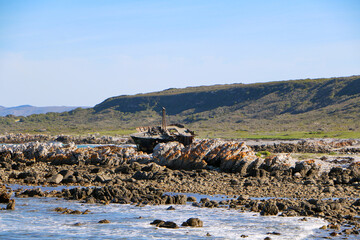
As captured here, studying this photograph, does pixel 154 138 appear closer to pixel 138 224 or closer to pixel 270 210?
pixel 270 210

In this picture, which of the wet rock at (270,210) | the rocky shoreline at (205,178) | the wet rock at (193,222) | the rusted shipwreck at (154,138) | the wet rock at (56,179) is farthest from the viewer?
the rusted shipwreck at (154,138)

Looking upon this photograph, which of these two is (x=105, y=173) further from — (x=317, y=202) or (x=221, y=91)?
(x=221, y=91)

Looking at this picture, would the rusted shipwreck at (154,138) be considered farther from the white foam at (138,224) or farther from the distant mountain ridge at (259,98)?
the distant mountain ridge at (259,98)

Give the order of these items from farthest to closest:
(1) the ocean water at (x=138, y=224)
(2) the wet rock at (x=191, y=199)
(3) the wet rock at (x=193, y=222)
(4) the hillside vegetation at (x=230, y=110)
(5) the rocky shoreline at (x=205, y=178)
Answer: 1. (4) the hillside vegetation at (x=230, y=110)
2. (2) the wet rock at (x=191, y=199)
3. (5) the rocky shoreline at (x=205, y=178)
4. (3) the wet rock at (x=193, y=222)
5. (1) the ocean water at (x=138, y=224)

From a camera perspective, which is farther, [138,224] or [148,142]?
[148,142]

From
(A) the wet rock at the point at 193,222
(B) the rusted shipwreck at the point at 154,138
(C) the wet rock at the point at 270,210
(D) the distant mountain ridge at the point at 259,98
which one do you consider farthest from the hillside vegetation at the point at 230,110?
(A) the wet rock at the point at 193,222

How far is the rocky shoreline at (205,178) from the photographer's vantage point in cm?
1961

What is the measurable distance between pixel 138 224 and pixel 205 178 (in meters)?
10.4

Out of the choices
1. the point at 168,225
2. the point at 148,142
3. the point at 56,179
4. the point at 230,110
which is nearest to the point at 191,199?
the point at 168,225

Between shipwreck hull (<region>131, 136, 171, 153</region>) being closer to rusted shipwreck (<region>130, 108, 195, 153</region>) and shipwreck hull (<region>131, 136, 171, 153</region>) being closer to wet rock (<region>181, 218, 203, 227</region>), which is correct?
rusted shipwreck (<region>130, 108, 195, 153</region>)

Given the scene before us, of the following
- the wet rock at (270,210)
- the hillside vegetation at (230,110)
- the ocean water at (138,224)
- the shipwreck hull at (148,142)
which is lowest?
the ocean water at (138,224)

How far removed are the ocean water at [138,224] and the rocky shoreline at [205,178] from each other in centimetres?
79

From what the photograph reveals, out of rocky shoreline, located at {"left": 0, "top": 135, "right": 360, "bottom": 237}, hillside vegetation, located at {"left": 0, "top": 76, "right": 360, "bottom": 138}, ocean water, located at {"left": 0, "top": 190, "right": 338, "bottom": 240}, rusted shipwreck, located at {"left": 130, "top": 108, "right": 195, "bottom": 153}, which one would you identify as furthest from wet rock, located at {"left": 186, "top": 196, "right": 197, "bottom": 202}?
hillside vegetation, located at {"left": 0, "top": 76, "right": 360, "bottom": 138}

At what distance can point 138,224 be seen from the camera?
17.8 m
